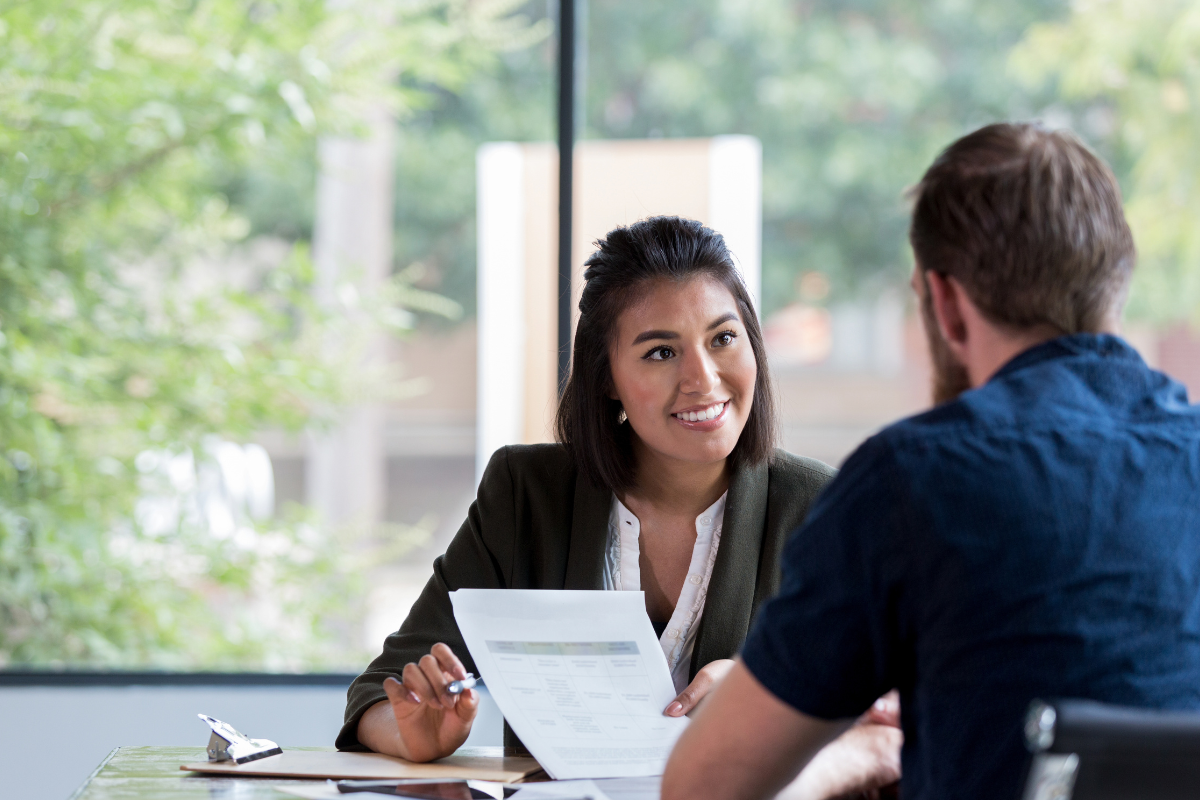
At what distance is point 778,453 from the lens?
5.74 ft

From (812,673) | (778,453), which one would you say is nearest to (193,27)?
(778,453)

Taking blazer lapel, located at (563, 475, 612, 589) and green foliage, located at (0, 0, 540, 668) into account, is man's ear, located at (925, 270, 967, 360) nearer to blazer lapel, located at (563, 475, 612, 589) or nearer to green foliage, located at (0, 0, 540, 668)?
blazer lapel, located at (563, 475, 612, 589)

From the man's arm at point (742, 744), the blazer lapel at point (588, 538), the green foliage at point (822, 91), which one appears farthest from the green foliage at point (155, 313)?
the man's arm at point (742, 744)

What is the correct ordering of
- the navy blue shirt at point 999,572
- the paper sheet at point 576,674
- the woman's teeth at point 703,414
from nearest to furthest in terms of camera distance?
the navy blue shirt at point 999,572, the paper sheet at point 576,674, the woman's teeth at point 703,414

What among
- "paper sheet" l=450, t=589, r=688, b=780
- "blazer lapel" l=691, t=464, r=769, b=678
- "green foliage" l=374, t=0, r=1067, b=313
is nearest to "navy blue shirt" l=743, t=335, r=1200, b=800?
"paper sheet" l=450, t=589, r=688, b=780

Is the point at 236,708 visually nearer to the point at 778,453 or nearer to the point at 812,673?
the point at 778,453

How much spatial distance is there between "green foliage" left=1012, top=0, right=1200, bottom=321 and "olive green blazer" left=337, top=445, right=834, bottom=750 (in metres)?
2.64

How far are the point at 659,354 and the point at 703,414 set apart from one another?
111 millimetres

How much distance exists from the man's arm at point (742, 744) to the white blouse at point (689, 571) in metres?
0.64

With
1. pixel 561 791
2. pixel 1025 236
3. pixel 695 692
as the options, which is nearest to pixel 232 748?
pixel 561 791

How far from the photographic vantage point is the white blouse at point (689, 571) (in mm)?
1596

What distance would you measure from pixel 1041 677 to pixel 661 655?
567 mm

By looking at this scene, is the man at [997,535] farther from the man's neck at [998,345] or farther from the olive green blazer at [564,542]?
the olive green blazer at [564,542]

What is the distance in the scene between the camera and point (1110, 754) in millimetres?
679
